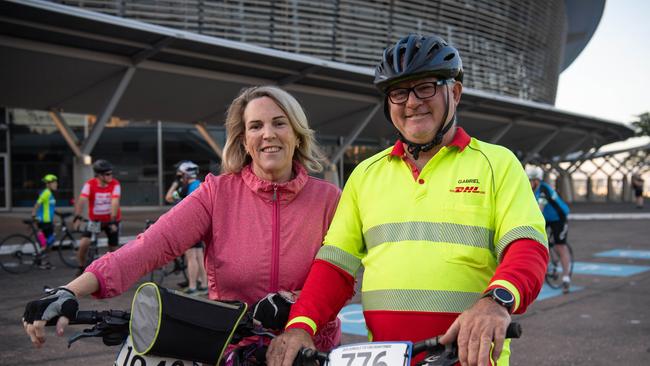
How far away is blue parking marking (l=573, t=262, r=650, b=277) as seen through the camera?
11.4 meters

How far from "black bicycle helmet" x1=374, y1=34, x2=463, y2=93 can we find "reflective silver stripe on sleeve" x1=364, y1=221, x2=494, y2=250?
0.52m

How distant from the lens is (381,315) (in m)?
2.19

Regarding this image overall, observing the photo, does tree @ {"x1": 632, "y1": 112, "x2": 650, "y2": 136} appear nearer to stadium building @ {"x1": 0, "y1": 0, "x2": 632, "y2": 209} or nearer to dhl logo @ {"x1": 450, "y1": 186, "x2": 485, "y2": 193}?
stadium building @ {"x1": 0, "y1": 0, "x2": 632, "y2": 209}

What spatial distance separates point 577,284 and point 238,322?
373 inches

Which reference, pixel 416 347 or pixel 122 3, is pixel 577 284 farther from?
pixel 122 3

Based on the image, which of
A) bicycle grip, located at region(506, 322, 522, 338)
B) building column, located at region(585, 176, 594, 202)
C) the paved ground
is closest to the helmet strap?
bicycle grip, located at region(506, 322, 522, 338)

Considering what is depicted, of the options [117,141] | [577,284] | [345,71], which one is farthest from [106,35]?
[117,141]

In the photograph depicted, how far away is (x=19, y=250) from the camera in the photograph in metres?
12.0

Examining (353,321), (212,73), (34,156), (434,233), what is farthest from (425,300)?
(34,156)

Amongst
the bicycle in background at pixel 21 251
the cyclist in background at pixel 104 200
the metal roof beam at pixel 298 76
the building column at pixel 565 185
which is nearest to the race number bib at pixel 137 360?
the cyclist in background at pixel 104 200

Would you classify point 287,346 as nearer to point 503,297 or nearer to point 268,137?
point 503,297

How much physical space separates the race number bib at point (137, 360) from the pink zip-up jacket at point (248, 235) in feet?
1.38

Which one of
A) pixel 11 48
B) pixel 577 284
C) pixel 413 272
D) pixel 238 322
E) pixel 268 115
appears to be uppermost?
pixel 11 48

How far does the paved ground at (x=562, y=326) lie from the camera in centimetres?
573
